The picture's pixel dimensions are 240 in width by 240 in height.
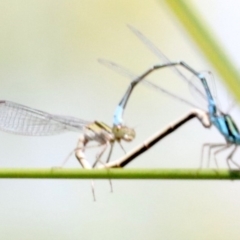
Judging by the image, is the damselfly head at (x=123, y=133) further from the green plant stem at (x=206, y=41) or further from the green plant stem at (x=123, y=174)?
the green plant stem at (x=206, y=41)

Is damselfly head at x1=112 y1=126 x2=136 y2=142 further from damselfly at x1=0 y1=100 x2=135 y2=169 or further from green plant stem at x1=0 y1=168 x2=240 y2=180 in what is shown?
green plant stem at x1=0 y1=168 x2=240 y2=180

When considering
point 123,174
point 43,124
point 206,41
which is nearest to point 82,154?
point 43,124

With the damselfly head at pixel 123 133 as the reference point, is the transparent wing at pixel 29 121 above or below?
below

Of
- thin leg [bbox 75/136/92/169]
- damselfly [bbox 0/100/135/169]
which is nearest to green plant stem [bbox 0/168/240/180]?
thin leg [bbox 75/136/92/169]

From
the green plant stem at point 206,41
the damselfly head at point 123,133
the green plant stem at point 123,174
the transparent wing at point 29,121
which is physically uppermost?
the green plant stem at point 206,41

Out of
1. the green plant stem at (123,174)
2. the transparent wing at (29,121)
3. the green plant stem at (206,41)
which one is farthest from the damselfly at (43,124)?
the green plant stem at (206,41)
